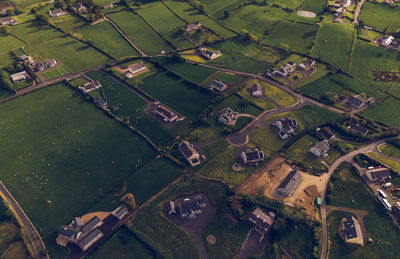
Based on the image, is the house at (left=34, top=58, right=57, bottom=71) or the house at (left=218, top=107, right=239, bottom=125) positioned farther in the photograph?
the house at (left=34, top=58, right=57, bottom=71)

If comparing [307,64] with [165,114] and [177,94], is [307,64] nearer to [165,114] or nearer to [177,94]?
[177,94]

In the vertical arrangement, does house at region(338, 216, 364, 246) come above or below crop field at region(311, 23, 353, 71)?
below

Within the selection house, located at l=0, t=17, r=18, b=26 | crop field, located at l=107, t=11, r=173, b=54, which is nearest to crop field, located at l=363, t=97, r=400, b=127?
crop field, located at l=107, t=11, r=173, b=54

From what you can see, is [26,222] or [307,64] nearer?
[26,222]

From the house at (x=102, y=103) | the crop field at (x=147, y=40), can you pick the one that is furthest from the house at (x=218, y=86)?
the house at (x=102, y=103)

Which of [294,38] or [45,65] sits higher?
[45,65]

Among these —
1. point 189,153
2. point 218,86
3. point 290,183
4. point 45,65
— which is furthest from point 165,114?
point 45,65

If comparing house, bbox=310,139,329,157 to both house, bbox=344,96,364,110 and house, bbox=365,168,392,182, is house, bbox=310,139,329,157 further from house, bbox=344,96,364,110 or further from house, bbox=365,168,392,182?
house, bbox=344,96,364,110
